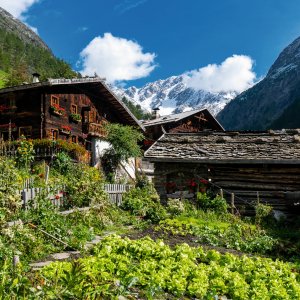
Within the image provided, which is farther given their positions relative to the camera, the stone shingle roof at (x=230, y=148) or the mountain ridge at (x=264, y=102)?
the mountain ridge at (x=264, y=102)

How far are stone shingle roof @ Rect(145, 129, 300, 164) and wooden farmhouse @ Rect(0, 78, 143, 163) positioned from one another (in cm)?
930

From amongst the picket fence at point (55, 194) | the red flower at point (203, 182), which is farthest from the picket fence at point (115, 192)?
the red flower at point (203, 182)

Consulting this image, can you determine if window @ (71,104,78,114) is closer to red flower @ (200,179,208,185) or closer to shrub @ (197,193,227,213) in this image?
red flower @ (200,179,208,185)

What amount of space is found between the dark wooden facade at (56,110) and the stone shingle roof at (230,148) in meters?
9.32

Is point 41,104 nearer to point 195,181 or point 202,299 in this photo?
point 195,181

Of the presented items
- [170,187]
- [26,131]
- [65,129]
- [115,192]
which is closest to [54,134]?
[65,129]

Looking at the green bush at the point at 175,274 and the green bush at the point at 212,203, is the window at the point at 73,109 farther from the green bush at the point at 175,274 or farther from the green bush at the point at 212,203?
the green bush at the point at 175,274

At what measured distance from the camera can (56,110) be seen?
2591 centimetres

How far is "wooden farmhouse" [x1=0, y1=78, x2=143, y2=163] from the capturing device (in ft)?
83.1

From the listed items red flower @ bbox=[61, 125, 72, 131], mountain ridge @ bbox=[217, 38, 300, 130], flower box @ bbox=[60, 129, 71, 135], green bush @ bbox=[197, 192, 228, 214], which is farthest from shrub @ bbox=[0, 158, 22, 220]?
mountain ridge @ bbox=[217, 38, 300, 130]

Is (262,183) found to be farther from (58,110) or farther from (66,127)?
(66,127)

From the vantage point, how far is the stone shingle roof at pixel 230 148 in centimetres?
1620

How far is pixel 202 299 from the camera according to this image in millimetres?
5684

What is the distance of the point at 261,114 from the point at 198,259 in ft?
469
